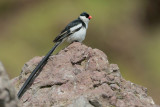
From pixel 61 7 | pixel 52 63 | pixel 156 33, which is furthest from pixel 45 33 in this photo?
pixel 52 63

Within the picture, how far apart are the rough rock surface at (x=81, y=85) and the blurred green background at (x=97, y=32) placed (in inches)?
339

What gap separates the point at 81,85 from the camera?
7.36 m

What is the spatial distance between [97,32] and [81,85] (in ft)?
37.4

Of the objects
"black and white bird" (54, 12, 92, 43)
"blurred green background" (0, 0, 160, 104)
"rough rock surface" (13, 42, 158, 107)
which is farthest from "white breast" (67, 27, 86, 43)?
"blurred green background" (0, 0, 160, 104)

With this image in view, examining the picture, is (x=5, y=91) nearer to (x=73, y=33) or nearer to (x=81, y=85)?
(x=81, y=85)

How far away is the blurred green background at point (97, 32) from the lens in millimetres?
17609

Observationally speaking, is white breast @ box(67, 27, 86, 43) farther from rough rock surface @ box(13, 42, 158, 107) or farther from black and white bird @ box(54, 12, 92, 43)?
rough rock surface @ box(13, 42, 158, 107)

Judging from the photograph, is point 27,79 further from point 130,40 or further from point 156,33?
point 156,33

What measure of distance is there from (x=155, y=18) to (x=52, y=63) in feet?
48.0

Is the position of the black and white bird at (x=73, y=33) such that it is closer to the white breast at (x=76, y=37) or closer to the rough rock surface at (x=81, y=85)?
the white breast at (x=76, y=37)

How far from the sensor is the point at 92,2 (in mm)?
19938

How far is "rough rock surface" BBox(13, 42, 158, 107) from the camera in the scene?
705 centimetres

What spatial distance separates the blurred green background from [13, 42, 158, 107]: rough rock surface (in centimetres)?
861

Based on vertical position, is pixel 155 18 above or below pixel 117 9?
above
